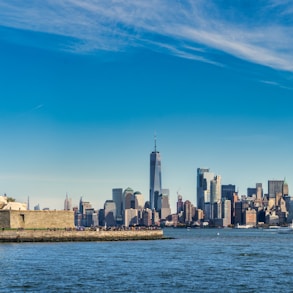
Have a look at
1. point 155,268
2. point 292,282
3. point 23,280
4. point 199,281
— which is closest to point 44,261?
point 155,268

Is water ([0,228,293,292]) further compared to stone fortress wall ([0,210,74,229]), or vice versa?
stone fortress wall ([0,210,74,229])

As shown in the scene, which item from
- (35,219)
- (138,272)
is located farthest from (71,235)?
(138,272)

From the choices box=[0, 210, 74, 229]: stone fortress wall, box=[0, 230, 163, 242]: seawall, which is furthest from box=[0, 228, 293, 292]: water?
box=[0, 210, 74, 229]: stone fortress wall

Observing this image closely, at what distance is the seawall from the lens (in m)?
108

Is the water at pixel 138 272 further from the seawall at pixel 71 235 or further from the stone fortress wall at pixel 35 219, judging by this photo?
the stone fortress wall at pixel 35 219

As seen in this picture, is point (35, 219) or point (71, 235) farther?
point (35, 219)

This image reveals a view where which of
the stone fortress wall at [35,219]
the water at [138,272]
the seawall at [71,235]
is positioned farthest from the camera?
the stone fortress wall at [35,219]

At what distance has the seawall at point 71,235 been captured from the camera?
10800 cm

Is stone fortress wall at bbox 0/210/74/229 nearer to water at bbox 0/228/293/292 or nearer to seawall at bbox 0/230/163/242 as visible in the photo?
seawall at bbox 0/230/163/242

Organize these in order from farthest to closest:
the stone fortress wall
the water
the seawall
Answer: the stone fortress wall, the seawall, the water

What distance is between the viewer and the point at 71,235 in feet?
378

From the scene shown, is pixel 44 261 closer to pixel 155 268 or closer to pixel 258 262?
pixel 155 268

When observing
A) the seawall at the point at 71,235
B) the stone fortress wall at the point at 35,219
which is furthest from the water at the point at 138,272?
the stone fortress wall at the point at 35,219

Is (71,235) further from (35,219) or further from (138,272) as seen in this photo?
(138,272)
